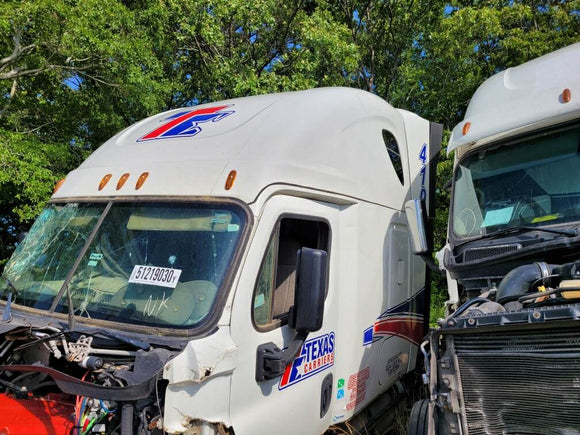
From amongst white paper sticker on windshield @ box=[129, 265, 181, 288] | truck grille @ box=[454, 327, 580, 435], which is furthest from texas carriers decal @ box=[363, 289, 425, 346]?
white paper sticker on windshield @ box=[129, 265, 181, 288]

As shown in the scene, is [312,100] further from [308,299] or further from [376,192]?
[308,299]

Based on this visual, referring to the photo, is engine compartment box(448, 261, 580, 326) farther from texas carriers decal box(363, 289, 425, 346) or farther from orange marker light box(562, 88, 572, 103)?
orange marker light box(562, 88, 572, 103)

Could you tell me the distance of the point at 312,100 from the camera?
13.5 feet

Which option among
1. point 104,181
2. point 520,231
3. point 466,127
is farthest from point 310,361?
point 466,127

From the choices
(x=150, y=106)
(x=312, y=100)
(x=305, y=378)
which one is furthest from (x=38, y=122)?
(x=305, y=378)

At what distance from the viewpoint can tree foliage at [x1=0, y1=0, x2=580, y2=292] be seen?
9.32 m

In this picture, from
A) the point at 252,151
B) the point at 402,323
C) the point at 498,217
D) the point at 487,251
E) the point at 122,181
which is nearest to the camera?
the point at 252,151

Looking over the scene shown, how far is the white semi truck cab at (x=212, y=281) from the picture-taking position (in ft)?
8.69

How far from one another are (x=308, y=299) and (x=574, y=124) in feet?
8.91

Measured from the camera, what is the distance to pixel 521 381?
273 cm

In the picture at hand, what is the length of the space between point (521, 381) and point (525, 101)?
258cm

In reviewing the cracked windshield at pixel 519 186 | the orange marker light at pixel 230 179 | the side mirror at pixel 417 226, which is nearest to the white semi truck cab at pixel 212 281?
the orange marker light at pixel 230 179

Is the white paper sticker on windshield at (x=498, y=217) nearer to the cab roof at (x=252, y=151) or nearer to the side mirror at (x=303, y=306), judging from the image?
the cab roof at (x=252, y=151)

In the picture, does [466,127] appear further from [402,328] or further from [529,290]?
[402,328]
